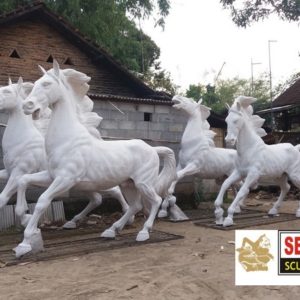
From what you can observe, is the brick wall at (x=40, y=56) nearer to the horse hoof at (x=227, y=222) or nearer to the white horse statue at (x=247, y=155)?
the white horse statue at (x=247, y=155)

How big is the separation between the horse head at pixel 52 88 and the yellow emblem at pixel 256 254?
8.54ft

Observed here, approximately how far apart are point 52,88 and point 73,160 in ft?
2.83

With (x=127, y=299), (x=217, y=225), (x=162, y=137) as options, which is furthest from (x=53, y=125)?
(x=162, y=137)

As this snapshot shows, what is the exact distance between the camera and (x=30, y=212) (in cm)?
614

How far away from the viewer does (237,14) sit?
13117 millimetres

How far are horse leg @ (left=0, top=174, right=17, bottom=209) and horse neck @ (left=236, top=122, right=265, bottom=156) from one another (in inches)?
141

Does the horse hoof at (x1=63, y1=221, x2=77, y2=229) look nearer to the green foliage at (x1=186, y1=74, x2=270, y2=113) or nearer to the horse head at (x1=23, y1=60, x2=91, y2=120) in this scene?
the horse head at (x1=23, y1=60, x2=91, y2=120)

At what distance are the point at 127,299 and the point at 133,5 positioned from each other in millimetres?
11757

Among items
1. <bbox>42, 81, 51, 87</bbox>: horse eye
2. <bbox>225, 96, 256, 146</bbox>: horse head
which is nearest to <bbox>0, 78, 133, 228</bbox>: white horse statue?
<bbox>42, 81, 51, 87</bbox>: horse eye

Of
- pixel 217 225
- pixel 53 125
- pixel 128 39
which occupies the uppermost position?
pixel 128 39

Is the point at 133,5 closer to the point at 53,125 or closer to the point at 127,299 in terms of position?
the point at 53,125

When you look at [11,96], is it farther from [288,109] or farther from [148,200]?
[288,109]

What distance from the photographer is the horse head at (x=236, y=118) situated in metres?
6.23

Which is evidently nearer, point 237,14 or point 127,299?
point 127,299
